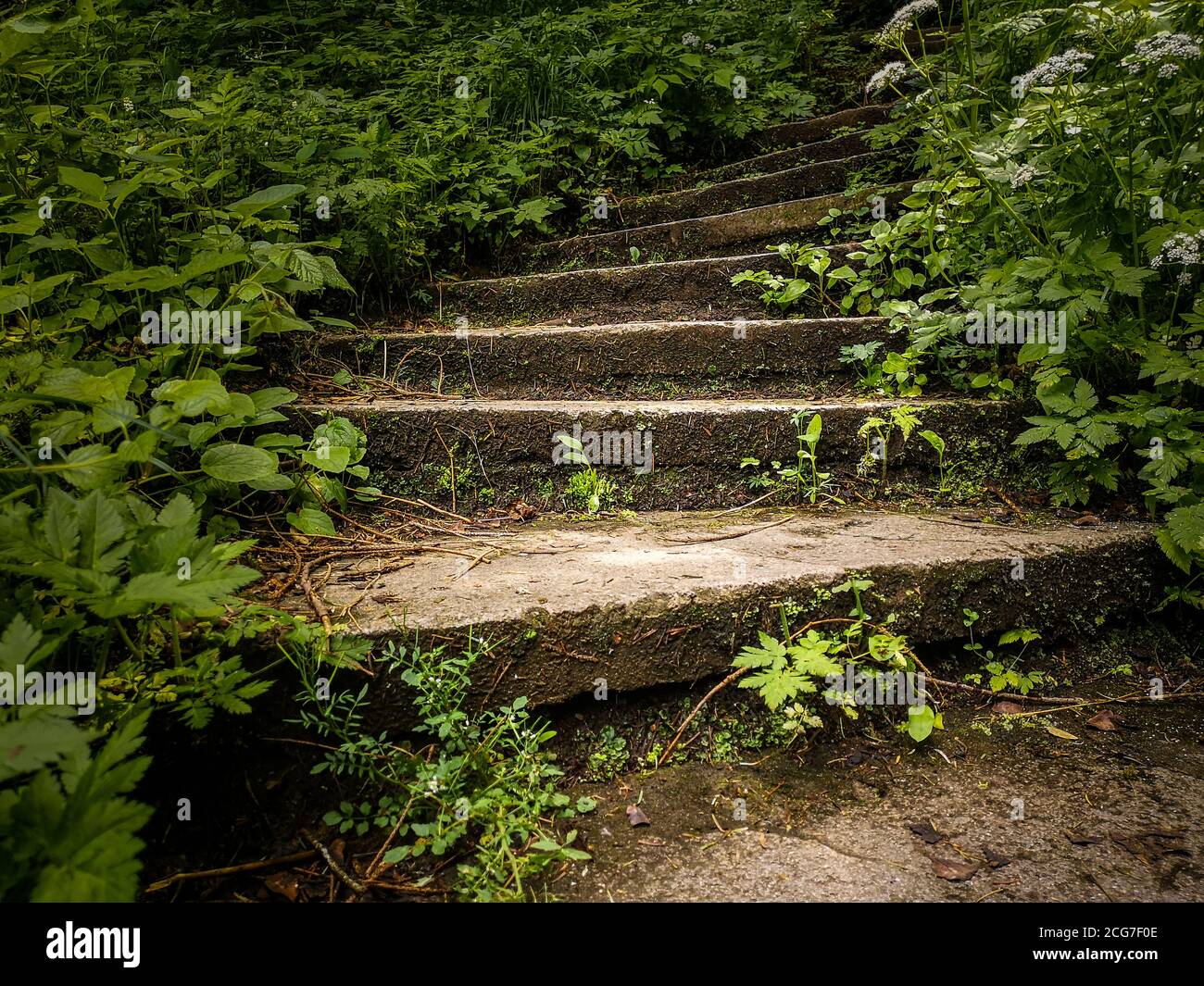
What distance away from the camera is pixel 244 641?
137 centimetres

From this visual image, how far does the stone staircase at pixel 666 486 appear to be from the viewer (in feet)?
5.12

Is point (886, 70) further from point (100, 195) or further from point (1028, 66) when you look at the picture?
point (100, 195)

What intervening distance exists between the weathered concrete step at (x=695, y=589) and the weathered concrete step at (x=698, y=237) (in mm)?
2155

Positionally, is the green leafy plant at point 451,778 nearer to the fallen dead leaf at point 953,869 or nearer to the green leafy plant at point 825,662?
the green leafy plant at point 825,662

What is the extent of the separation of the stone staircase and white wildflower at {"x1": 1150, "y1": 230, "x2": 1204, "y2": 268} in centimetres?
66

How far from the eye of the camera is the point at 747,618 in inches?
63.0

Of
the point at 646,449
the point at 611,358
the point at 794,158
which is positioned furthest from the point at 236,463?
the point at 794,158

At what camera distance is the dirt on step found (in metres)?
1.17

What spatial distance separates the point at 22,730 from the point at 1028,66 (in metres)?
4.28

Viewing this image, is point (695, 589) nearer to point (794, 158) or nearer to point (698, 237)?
point (698, 237)

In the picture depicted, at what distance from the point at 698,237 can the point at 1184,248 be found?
2.36 m

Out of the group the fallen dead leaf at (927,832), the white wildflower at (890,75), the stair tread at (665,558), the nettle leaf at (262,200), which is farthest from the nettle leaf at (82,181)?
the white wildflower at (890,75)
